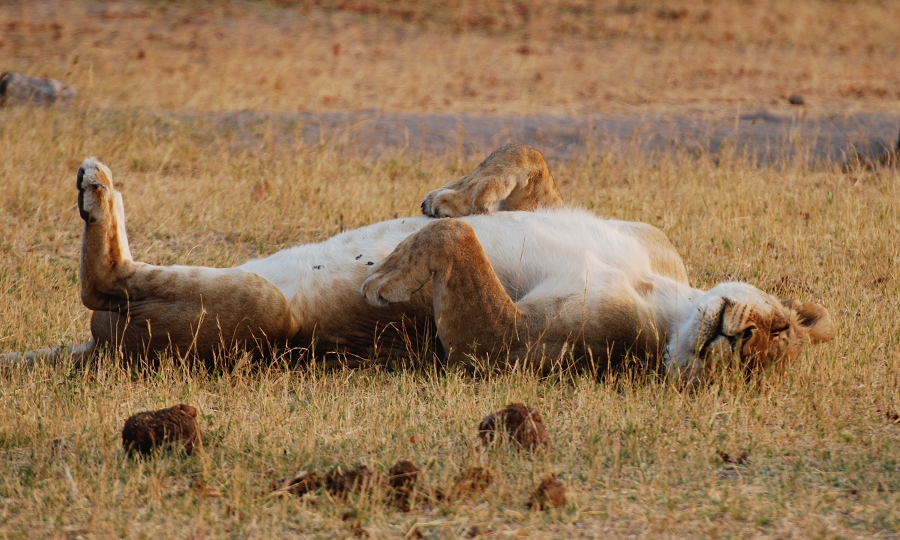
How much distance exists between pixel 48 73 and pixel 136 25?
21.6 ft

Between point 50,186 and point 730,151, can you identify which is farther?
point 730,151

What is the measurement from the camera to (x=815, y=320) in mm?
4312

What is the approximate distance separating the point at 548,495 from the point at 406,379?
134 centimetres

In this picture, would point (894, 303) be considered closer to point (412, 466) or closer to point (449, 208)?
point (449, 208)

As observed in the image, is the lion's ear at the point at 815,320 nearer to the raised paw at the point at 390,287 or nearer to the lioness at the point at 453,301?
the lioness at the point at 453,301

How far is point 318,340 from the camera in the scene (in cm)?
440

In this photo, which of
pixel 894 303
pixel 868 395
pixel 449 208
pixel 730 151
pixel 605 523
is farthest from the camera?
pixel 730 151

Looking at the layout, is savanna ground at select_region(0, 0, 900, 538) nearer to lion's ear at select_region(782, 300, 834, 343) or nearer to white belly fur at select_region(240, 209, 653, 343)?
lion's ear at select_region(782, 300, 834, 343)

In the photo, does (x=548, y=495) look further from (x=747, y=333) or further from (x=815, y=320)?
(x=815, y=320)

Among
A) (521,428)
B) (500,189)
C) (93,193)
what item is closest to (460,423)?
(521,428)

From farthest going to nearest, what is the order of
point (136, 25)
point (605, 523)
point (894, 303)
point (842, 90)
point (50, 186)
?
point (136, 25) → point (842, 90) → point (50, 186) → point (894, 303) → point (605, 523)

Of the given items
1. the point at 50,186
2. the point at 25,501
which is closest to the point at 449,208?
the point at 25,501

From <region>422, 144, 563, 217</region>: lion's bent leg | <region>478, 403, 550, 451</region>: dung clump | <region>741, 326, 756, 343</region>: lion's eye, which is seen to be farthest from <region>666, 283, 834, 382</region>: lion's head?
<region>422, 144, 563, 217</region>: lion's bent leg

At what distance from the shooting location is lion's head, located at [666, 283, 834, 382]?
393 centimetres
